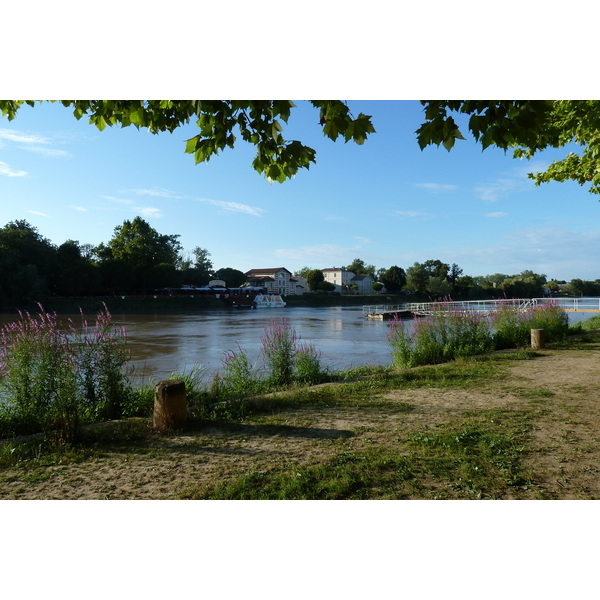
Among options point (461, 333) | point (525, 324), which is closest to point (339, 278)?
point (525, 324)

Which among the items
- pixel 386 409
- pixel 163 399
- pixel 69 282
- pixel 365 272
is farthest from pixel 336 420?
pixel 365 272

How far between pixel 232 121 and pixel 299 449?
1983 mm

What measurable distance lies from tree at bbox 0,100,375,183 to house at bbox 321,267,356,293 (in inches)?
2011

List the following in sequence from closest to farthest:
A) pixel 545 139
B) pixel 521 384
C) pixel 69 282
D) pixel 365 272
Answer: pixel 545 139, pixel 521 384, pixel 69 282, pixel 365 272

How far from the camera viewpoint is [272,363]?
4641mm

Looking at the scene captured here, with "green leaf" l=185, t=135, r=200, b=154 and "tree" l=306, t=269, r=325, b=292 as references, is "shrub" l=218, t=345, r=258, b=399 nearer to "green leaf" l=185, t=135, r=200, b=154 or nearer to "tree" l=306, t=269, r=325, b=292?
"green leaf" l=185, t=135, r=200, b=154

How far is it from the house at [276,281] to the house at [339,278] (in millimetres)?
4925

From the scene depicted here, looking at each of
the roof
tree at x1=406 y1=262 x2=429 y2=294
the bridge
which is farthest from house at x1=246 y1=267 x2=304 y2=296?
the bridge

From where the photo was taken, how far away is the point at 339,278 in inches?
2266

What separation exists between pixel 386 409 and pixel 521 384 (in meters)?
1.64

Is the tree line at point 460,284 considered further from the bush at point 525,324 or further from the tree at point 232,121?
the tree at point 232,121
